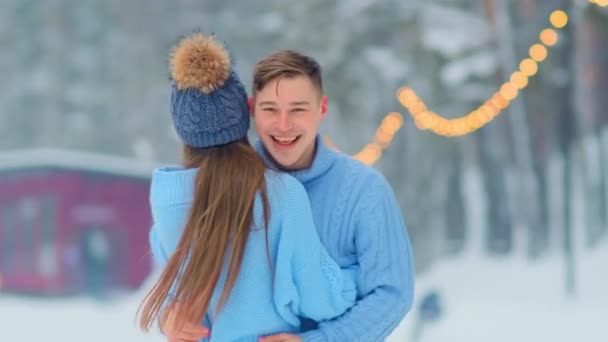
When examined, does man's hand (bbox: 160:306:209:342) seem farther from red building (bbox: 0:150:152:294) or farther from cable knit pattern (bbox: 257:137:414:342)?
red building (bbox: 0:150:152:294)

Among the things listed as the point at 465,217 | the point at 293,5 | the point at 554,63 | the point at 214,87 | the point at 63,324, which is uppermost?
the point at 293,5

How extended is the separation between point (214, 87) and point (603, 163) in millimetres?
4759

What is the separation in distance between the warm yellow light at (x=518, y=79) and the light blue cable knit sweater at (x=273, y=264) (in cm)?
448

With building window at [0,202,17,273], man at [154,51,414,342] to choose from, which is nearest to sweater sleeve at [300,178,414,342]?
man at [154,51,414,342]

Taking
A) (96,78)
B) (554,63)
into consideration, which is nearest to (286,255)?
(554,63)

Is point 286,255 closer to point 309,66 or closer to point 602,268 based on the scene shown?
point 309,66

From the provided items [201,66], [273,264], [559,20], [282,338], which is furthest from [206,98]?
[559,20]

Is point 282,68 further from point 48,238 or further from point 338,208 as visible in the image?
point 48,238

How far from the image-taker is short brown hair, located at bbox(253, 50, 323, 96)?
1.41 m

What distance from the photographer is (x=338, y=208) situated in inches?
56.7

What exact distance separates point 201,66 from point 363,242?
378 mm

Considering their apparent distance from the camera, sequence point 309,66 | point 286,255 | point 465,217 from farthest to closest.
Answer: point 465,217 → point 309,66 → point 286,255

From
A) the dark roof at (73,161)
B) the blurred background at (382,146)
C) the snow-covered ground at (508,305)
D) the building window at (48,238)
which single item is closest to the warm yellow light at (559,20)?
the blurred background at (382,146)

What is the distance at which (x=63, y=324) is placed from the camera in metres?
6.30
